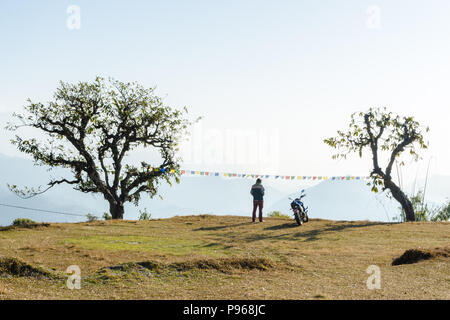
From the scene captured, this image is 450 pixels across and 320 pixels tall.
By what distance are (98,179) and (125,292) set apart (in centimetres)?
1950

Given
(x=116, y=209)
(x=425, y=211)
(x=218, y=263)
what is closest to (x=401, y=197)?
(x=425, y=211)

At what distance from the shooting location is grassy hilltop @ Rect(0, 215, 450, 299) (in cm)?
884

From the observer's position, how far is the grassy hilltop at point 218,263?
8.84 metres

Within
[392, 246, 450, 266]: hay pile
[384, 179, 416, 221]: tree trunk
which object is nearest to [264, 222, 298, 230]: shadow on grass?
[392, 246, 450, 266]: hay pile

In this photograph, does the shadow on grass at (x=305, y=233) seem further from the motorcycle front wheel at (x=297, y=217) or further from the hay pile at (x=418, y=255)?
the hay pile at (x=418, y=255)

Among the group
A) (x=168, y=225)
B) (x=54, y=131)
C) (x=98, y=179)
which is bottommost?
(x=168, y=225)

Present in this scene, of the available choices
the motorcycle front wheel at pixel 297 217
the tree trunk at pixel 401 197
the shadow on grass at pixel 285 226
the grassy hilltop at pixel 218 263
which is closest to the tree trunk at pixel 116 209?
the grassy hilltop at pixel 218 263

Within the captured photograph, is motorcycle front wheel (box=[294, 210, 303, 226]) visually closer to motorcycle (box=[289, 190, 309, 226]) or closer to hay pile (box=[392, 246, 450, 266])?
motorcycle (box=[289, 190, 309, 226])

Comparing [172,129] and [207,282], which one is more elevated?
[172,129]

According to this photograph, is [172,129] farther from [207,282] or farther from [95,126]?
[207,282]

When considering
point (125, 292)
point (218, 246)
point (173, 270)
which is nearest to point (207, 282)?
point (173, 270)

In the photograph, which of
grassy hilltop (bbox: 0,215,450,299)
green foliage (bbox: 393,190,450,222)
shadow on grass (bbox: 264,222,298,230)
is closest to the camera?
grassy hilltop (bbox: 0,215,450,299)

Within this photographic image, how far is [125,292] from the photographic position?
28.7 feet

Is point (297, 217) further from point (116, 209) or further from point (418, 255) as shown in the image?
point (116, 209)
